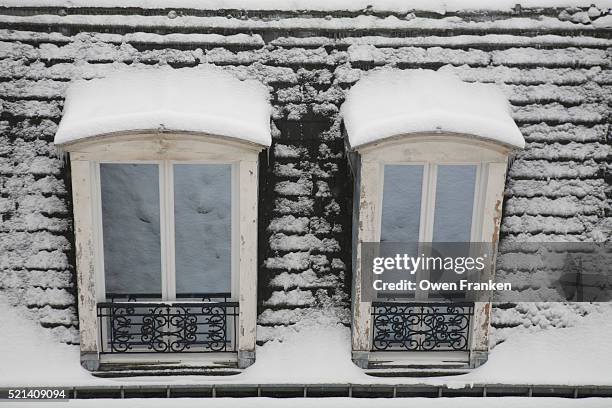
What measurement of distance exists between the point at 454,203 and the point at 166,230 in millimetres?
2096

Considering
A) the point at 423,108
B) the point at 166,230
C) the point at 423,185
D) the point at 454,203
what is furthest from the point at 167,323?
the point at 423,108

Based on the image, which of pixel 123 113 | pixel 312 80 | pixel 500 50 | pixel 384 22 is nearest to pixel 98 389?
pixel 123 113

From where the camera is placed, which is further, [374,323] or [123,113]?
[374,323]

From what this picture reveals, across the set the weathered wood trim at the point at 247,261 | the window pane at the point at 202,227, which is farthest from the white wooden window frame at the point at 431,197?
the window pane at the point at 202,227

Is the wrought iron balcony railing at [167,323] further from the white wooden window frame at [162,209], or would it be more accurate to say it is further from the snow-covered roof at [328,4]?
the snow-covered roof at [328,4]

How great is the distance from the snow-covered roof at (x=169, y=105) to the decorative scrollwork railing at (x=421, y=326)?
1.59 m

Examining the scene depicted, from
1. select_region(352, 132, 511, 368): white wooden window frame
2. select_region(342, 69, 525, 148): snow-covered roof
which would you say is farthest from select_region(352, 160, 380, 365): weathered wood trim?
select_region(342, 69, 525, 148): snow-covered roof

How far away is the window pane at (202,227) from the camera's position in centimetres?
519

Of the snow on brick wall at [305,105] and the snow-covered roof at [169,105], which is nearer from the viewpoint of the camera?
the snow-covered roof at [169,105]

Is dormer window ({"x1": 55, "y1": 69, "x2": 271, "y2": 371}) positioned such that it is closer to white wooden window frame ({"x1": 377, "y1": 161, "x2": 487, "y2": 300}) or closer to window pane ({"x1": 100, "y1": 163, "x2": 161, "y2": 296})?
window pane ({"x1": 100, "y1": 163, "x2": 161, "y2": 296})

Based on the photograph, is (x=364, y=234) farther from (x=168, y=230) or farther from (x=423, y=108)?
(x=168, y=230)

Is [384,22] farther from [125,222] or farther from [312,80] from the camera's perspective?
[125,222]

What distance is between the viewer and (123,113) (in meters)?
4.86

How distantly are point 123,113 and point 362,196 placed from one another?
67.8 inches
